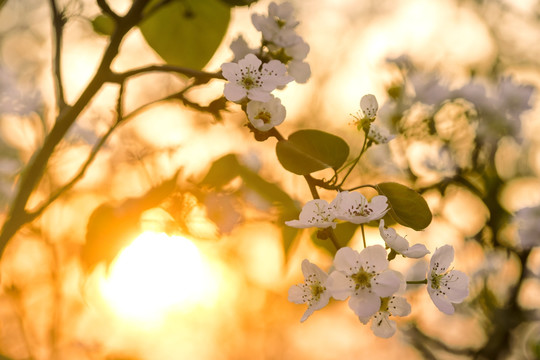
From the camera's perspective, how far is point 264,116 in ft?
1.30

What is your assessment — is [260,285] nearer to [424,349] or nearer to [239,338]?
[239,338]

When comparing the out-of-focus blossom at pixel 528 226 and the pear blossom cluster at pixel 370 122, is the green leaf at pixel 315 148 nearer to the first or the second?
the pear blossom cluster at pixel 370 122

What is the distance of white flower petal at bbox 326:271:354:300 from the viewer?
1.17ft

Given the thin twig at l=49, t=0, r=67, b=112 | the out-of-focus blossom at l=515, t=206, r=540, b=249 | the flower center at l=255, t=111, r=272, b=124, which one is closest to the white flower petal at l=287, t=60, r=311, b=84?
the flower center at l=255, t=111, r=272, b=124

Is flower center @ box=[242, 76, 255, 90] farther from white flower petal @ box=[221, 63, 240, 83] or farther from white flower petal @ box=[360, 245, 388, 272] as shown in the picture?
white flower petal @ box=[360, 245, 388, 272]

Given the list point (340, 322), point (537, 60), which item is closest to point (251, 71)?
point (537, 60)

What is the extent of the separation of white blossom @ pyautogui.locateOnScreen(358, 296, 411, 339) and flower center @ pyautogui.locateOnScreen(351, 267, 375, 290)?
0.04m

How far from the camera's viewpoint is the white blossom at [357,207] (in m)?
0.34

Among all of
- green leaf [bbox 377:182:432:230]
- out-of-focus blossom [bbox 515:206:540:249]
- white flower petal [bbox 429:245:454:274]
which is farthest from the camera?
out-of-focus blossom [bbox 515:206:540:249]

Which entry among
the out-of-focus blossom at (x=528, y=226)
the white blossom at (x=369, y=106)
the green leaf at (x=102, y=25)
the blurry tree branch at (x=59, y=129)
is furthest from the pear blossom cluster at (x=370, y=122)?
the out-of-focus blossom at (x=528, y=226)

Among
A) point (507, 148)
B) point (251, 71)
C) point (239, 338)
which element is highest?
point (251, 71)

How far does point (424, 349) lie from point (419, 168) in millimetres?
591

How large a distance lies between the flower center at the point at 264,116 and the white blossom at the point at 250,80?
19mm

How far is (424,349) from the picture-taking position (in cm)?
147
